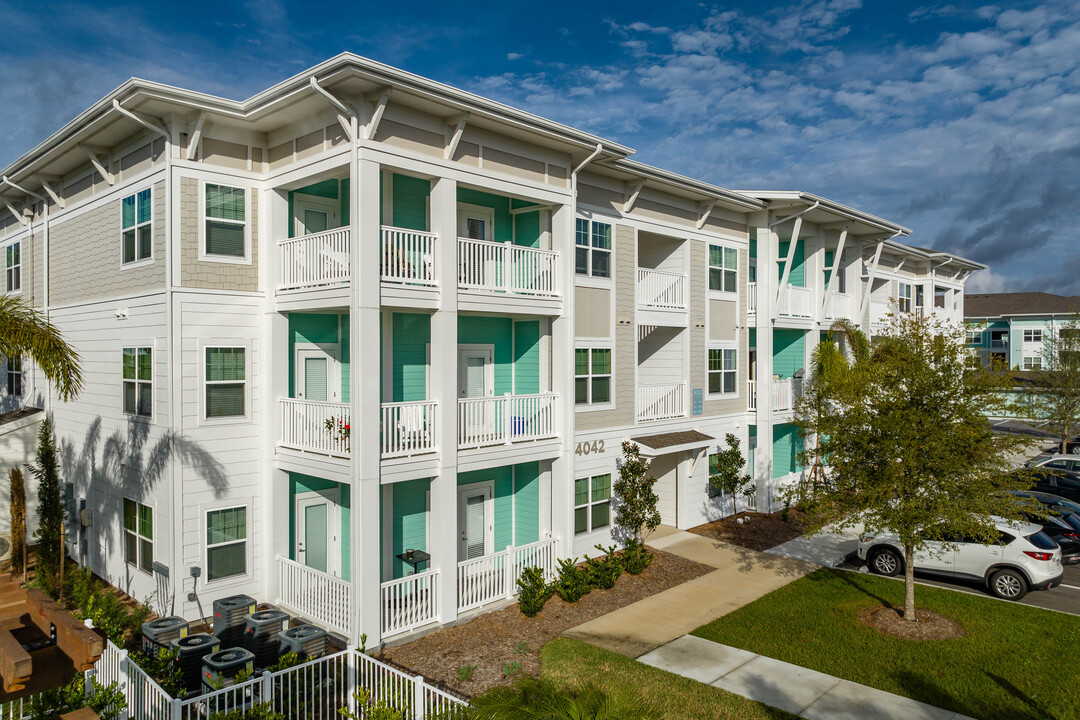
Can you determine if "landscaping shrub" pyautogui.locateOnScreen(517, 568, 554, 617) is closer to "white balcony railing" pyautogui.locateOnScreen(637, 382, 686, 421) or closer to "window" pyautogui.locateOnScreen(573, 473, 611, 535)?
"window" pyautogui.locateOnScreen(573, 473, 611, 535)

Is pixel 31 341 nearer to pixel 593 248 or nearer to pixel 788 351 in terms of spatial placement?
pixel 593 248

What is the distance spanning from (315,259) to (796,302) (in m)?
16.9

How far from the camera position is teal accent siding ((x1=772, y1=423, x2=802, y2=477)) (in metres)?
25.6

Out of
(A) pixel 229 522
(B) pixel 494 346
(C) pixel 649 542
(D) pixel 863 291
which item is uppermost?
(D) pixel 863 291

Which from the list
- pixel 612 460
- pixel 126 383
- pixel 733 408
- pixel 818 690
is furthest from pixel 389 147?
pixel 733 408

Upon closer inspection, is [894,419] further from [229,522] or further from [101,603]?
[101,603]

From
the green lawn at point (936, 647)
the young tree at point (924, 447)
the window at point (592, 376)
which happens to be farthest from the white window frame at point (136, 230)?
the young tree at point (924, 447)

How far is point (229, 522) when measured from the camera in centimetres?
1401

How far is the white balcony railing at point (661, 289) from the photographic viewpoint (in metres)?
19.6

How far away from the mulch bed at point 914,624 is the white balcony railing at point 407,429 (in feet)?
30.1

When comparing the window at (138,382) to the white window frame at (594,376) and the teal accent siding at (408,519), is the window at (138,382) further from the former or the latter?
the white window frame at (594,376)

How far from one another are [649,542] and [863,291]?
51.2 feet

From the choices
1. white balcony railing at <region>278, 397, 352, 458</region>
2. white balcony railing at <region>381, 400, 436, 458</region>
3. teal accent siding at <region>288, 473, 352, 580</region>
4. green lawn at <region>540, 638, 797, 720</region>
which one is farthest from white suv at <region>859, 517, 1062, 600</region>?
teal accent siding at <region>288, 473, 352, 580</region>

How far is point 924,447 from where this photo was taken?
495 inches
